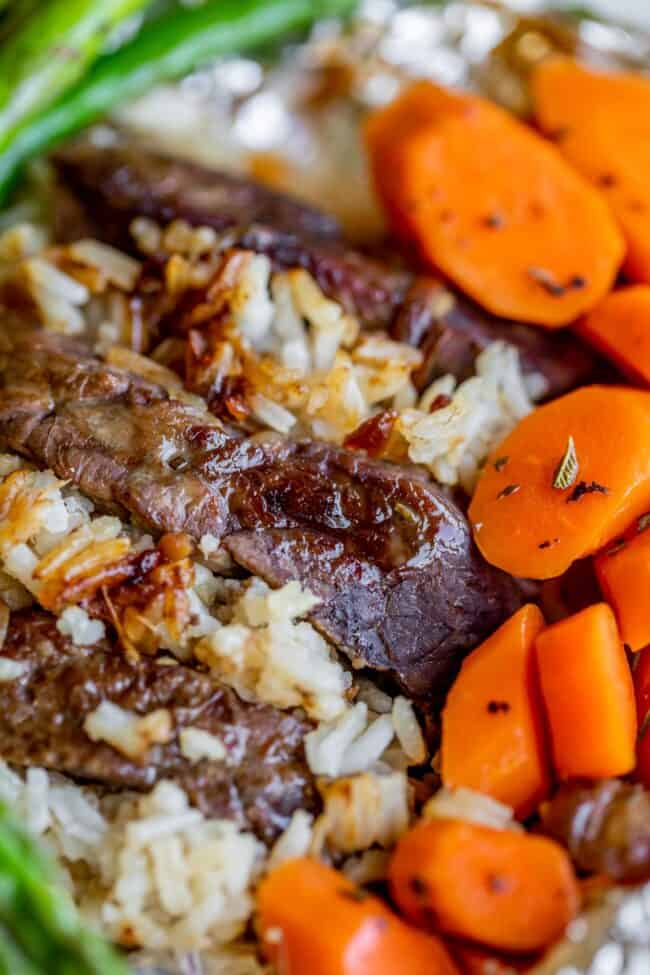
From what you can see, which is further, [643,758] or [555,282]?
[555,282]

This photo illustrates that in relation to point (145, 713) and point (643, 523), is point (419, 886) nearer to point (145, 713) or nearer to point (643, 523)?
point (145, 713)

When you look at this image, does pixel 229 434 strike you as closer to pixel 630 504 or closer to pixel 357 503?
pixel 357 503

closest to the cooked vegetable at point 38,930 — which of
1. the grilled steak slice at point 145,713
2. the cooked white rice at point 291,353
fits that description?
the grilled steak slice at point 145,713

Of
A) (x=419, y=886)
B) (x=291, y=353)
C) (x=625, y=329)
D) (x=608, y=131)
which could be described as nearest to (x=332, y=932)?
(x=419, y=886)

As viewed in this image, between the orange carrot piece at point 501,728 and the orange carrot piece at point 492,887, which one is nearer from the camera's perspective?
the orange carrot piece at point 492,887

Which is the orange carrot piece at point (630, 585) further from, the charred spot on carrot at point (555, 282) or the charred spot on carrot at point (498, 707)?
the charred spot on carrot at point (555, 282)

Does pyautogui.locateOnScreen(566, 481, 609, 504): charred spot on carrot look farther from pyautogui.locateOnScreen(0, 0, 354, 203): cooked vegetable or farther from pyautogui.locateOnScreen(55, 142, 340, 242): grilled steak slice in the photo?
pyautogui.locateOnScreen(0, 0, 354, 203): cooked vegetable

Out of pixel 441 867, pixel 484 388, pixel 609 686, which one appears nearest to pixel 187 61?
pixel 484 388
